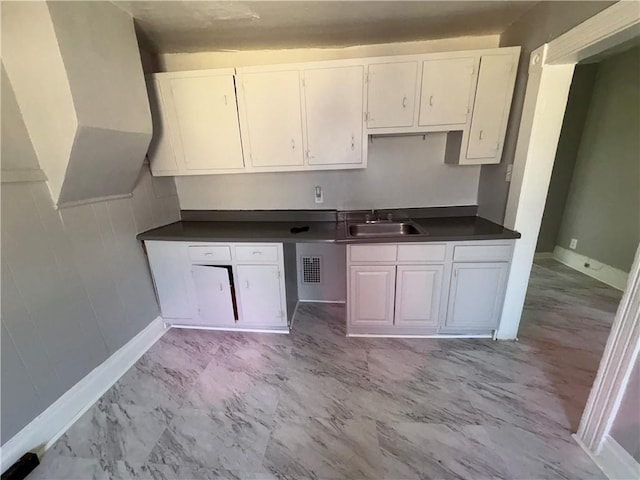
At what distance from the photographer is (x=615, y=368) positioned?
123cm

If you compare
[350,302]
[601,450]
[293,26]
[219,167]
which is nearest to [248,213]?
[219,167]

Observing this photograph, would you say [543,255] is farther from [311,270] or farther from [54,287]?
[54,287]

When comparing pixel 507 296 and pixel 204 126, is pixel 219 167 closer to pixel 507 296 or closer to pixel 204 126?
pixel 204 126

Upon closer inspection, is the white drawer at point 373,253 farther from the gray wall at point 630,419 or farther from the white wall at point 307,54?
the white wall at point 307,54

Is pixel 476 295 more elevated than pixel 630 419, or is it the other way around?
pixel 476 295

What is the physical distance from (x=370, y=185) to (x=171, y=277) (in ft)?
6.38

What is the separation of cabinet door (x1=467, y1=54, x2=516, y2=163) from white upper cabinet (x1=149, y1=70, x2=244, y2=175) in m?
1.82

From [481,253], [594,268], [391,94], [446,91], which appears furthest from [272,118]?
[594,268]

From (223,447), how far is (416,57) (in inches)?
108

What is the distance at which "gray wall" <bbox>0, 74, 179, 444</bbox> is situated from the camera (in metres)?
1.35

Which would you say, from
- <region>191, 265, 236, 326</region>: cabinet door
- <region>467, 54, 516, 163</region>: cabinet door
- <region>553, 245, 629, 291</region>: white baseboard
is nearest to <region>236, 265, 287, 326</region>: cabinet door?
<region>191, 265, 236, 326</region>: cabinet door

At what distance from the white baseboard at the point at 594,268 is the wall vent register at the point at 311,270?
10.6 ft

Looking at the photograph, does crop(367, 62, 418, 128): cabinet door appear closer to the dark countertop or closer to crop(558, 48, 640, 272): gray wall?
the dark countertop

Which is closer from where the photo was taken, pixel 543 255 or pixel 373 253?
pixel 373 253
